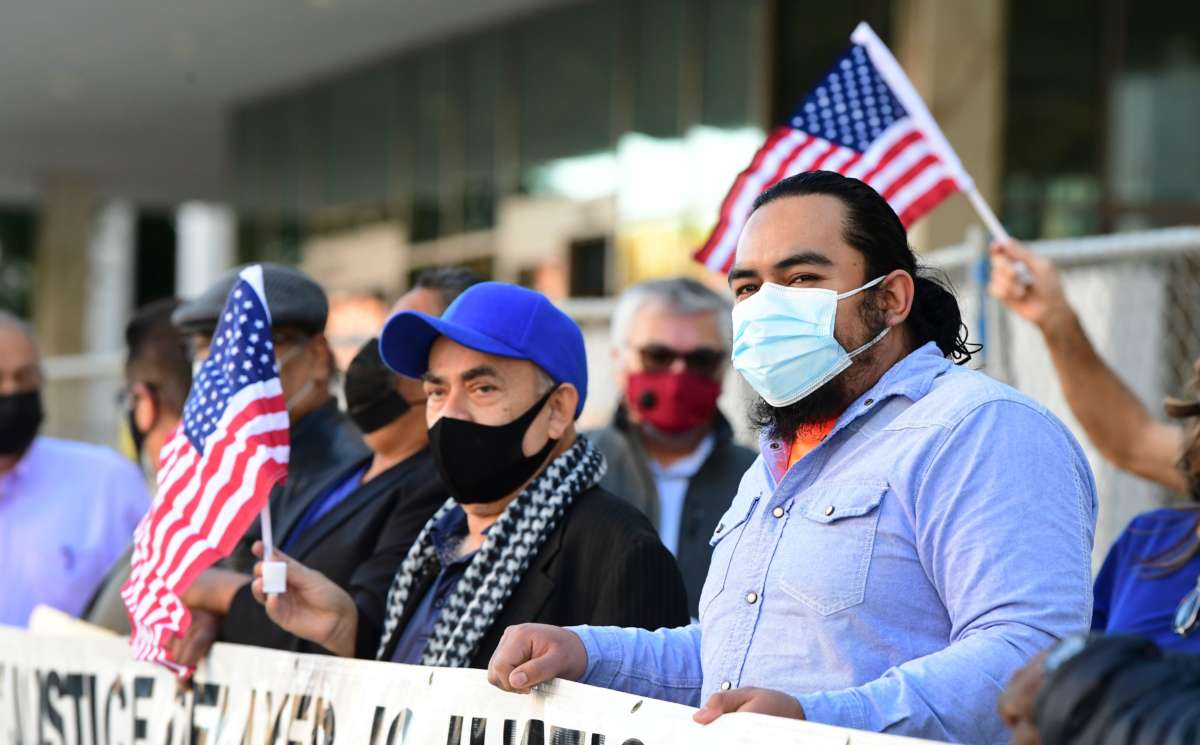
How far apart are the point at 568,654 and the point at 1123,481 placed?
4262 mm

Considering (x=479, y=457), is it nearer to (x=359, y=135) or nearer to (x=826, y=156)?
(x=826, y=156)

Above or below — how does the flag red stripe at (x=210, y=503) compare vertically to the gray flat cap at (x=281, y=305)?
below

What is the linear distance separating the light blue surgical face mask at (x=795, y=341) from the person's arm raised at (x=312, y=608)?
1.38 m

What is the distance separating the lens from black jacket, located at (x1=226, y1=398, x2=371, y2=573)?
477 cm

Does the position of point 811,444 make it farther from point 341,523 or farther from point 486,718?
point 341,523

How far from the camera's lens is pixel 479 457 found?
151 inches

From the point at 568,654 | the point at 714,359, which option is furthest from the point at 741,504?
the point at 714,359

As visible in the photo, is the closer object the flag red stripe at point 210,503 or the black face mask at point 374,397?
the flag red stripe at point 210,503

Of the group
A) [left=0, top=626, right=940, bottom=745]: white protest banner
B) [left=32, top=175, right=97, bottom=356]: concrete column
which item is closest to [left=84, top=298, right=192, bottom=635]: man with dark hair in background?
[left=0, top=626, right=940, bottom=745]: white protest banner

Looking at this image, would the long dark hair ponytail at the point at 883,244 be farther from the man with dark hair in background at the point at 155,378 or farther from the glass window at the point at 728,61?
the glass window at the point at 728,61

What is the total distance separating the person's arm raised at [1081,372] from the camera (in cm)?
503

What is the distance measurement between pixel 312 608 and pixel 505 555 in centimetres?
53

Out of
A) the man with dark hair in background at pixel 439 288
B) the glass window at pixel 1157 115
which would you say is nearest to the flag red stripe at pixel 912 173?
the man with dark hair in background at pixel 439 288

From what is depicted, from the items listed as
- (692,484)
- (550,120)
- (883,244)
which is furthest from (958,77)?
(883,244)
